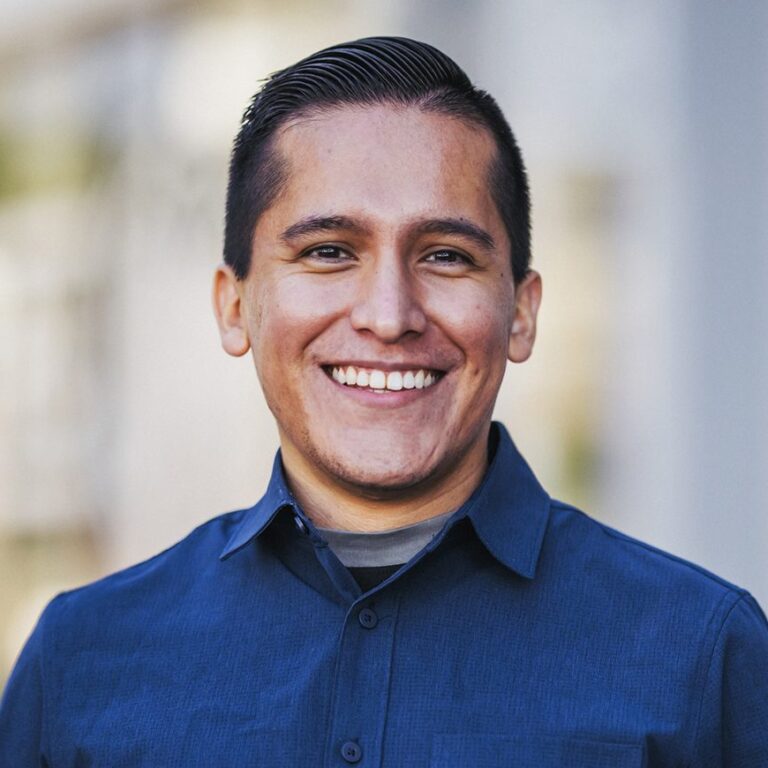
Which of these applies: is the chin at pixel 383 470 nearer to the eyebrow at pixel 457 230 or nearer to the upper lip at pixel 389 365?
the upper lip at pixel 389 365

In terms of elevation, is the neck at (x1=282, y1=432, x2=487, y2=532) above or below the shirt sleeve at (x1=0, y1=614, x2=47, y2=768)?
above

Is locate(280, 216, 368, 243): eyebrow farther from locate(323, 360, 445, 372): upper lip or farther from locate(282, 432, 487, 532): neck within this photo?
locate(282, 432, 487, 532): neck

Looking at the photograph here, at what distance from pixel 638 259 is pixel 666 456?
739 millimetres

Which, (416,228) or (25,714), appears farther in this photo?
(25,714)

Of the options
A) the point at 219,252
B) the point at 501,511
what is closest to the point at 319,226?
the point at 501,511

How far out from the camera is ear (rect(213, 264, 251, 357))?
96.8 inches

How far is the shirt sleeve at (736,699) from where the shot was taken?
6.72ft

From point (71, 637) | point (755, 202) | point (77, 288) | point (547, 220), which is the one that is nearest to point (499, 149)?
point (71, 637)

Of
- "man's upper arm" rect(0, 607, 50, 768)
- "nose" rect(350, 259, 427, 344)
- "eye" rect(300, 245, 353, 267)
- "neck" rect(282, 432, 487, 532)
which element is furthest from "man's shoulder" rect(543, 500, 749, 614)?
"man's upper arm" rect(0, 607, 50, 768)

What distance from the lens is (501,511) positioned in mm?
2242

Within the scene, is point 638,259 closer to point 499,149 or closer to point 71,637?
point 499,149

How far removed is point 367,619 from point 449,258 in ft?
1.93

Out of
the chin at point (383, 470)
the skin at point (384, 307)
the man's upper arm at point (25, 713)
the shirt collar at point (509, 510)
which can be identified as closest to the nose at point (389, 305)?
the skin at point (384, 307)

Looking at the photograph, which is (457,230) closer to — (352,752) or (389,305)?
(389,305)
